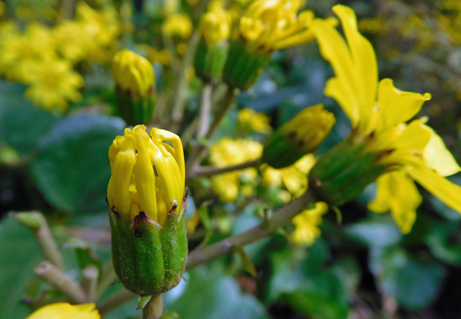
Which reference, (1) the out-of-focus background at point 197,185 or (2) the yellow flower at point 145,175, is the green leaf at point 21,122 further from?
(2) the yellow flower at point 145,175

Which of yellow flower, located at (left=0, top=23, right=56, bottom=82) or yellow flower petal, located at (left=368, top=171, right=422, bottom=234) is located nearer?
yellow flower petal, located at (left=368, top=171, right=422, bottom=234)

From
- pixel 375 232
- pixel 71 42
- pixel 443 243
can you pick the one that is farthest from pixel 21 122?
pixel 443 243

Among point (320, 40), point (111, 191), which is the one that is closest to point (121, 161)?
point (111, 191)

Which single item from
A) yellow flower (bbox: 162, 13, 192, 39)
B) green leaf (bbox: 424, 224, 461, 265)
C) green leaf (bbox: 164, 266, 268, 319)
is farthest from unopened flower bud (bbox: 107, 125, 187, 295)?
green leaf (bbox: 424, 224, 461, 265)

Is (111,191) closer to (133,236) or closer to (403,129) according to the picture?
(133,236)

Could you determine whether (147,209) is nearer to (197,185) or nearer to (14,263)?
(197,185)

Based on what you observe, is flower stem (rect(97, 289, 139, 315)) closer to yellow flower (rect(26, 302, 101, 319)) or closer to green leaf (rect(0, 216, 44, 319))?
yellow flower (rect(26, 302, 101, 319))

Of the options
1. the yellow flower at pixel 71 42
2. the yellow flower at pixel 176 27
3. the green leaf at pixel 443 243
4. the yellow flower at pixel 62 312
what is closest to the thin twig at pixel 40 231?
the yellow flower at pixel 62 312

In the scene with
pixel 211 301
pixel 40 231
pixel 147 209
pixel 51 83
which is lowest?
pixel 211 301
